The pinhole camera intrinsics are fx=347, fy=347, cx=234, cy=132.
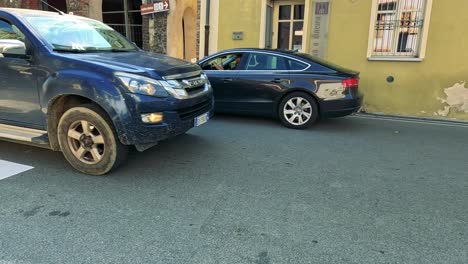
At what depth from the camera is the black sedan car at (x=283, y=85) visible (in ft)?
20.2

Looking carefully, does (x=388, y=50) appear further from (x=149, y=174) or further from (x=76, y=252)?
(x=76, y=252)

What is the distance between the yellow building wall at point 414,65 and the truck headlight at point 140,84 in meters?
6.20

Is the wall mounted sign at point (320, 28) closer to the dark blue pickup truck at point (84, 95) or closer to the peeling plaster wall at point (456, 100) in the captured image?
the peeling plaster wall at point (456, 100)

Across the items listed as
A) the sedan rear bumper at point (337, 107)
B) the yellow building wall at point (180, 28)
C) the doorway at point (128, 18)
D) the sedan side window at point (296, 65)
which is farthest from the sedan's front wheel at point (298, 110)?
the doorway at point (128, 18)

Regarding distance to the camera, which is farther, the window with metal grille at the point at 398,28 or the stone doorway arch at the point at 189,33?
the stone doorway arch at the point at 189,33

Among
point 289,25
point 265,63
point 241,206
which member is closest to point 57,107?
point 241,206

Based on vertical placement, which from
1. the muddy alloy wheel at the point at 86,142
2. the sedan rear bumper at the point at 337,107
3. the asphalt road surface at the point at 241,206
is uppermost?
the sedan rear bumper at the point at 337,107

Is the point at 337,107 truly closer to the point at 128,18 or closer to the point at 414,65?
the point at 414,65

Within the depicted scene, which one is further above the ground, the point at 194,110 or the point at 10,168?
the point at 194,110

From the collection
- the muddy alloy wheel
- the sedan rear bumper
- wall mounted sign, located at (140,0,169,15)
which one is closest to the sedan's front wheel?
the sedan rear bumper

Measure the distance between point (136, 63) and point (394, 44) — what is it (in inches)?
269

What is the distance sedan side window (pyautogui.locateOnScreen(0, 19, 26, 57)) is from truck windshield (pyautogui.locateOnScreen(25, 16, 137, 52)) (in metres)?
0.20

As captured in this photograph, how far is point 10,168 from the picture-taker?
13.5 feet

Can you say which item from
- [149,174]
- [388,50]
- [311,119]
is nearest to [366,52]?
[388,50]
